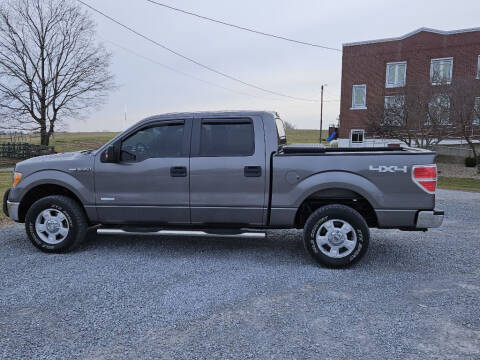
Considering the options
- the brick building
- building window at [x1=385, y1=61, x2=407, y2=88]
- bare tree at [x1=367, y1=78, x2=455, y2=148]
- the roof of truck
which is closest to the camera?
the roof of truck

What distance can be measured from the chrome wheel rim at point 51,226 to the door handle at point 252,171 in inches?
104

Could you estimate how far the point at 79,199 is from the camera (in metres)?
5.03

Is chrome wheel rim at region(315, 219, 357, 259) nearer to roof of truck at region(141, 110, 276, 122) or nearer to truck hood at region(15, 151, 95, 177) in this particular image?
roof of truck at region(141, 110, 276, 122)

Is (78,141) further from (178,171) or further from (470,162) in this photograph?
(178,171)

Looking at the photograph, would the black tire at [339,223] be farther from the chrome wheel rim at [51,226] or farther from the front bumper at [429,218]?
the chrome wheel rim at [51,226]

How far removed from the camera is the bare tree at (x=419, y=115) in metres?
19.1

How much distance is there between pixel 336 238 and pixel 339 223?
196 millimetres

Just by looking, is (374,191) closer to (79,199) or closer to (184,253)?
(184,253)

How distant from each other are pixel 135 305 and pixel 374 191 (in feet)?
9.92

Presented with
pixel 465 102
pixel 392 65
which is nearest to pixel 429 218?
pixel 465 102

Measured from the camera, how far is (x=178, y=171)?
4.71 m

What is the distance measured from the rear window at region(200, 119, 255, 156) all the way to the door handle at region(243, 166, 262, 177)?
245mm

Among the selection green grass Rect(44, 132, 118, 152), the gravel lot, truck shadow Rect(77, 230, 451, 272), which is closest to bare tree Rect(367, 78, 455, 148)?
truck shadow Rect(77, 230, 451, 272)

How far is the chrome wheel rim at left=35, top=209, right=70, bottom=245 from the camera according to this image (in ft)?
16.3
